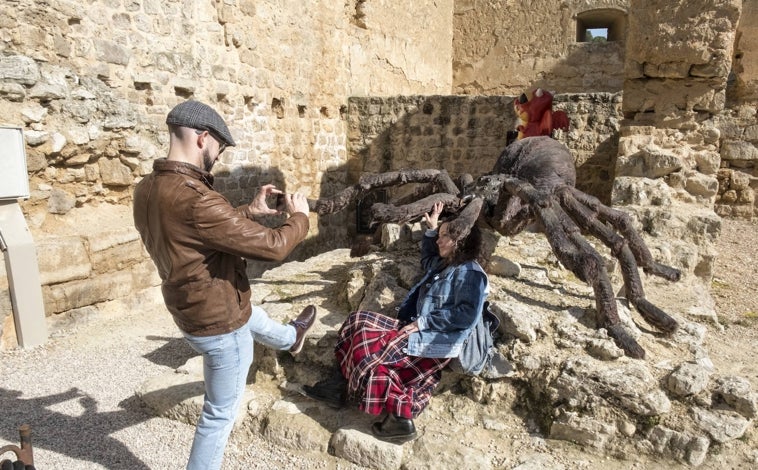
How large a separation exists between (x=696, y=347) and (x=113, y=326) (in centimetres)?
478

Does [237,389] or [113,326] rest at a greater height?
[237,389]

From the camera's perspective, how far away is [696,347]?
3117mm

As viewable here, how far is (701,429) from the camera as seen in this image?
8.37 ft

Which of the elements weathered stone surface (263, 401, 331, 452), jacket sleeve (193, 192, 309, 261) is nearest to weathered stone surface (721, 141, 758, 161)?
weathered stone surface (263, 401, 331, 452)

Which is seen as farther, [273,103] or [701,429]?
[273,103]

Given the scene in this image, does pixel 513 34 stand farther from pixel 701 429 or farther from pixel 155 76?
pixel 701 429

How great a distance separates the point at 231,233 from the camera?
211 centimetres

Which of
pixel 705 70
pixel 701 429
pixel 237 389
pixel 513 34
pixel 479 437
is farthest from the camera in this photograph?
pixel 513 34

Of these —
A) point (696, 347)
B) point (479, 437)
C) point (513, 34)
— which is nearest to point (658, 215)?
point (696, 347)

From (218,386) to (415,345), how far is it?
39.4 inches

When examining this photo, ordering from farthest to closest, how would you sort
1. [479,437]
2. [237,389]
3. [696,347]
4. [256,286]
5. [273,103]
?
[273,103] → [256,286] → [696,347] → [479,437] → [237,389]

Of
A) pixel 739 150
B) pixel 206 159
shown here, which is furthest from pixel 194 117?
pixel 739 150

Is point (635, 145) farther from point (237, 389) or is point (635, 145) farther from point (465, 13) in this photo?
point (465, 13)

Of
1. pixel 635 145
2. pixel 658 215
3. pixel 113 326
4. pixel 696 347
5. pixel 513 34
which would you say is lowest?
pixel 113 326
